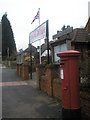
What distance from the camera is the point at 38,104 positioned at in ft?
32.9

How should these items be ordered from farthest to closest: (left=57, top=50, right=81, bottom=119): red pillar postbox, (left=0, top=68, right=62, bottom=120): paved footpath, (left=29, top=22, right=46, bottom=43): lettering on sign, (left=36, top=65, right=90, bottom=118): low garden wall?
(left=29, top=22, right=46, bottom=43): lettering on sign, (left=0, top=68, right=62, bottom=120): paved footpath, (left=36, top=65, right=90, bottom=118): low garden wall, (left=57, top=50, right=81, bottom=119): red pillar postbox

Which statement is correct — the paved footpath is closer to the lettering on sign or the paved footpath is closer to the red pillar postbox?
the red pillar postbox

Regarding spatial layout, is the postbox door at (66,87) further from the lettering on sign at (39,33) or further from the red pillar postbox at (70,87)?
the lettering on sign at (39,33)

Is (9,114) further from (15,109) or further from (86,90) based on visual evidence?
(86,90)

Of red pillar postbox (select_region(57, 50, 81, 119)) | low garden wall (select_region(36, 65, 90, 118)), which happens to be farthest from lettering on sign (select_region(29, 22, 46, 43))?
red pillar postbox (select_region(57, 50, 81, 119))

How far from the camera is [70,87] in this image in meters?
7.21

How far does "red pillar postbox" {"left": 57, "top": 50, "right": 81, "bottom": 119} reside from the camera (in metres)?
7.19

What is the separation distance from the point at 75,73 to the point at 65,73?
0.27 m

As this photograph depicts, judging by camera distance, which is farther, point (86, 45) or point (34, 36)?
point (86, 45)

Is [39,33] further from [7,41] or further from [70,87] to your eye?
[7,41]

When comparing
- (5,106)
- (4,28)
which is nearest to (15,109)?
(5,106)

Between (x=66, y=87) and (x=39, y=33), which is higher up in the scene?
(x=39, y=33)

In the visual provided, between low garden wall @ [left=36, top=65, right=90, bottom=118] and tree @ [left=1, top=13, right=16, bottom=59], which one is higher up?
tree @ [left=1, top=13, right=16, bottom=59]

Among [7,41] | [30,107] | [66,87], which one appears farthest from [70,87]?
[7,41]
